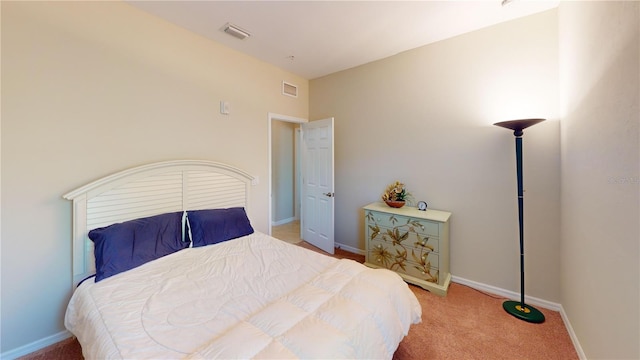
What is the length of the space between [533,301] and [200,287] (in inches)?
119

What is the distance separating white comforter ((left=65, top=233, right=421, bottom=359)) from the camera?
1066 millimetres

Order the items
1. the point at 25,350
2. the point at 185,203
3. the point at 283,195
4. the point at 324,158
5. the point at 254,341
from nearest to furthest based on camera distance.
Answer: the point at 254,341
the point at 25,350
the point at 185,203
the point at 324,158
the point at 283,195

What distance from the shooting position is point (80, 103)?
6.33 feet

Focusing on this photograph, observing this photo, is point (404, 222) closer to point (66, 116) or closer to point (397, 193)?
point (397, 193)

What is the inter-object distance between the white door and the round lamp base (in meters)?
2.05

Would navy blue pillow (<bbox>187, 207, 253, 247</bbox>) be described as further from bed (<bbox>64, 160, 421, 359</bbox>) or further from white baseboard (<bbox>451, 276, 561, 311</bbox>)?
white baseboard (<bbox>451, 276, 561, 311</bbox>)

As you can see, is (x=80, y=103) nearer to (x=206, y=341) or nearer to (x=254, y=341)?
(x=206, y=341)

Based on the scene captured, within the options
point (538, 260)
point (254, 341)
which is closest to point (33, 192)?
point (254, 341)

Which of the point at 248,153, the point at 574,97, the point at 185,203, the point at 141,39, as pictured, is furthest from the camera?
the point at 248,153

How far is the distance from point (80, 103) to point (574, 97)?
3905 mm

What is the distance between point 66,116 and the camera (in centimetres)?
187

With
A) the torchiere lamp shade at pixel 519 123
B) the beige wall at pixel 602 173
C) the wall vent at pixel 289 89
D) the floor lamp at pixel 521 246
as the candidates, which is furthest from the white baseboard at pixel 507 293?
the wall vent at pixel 289 89

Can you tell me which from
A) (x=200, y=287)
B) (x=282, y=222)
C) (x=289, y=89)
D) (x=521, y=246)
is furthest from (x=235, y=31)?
(x=282, y=222)

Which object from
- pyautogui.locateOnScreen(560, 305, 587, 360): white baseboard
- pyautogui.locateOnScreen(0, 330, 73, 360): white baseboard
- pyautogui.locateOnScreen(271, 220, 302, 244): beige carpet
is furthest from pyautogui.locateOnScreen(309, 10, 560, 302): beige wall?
pyautogui.locateOnScreen(0, 330, 73, 360): white baseboard
